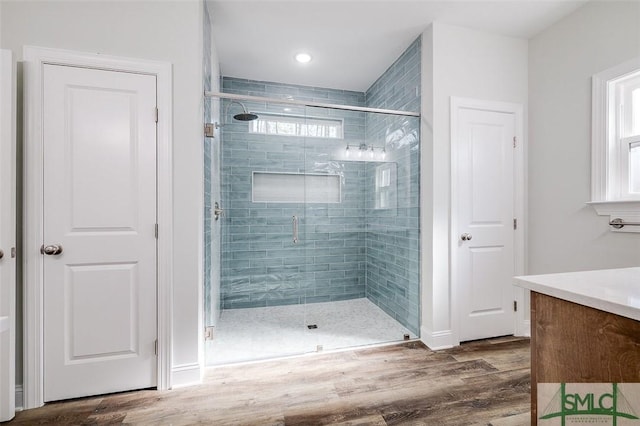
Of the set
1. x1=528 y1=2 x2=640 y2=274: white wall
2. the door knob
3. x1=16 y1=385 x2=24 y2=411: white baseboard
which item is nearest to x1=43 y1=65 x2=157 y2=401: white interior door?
the door knob

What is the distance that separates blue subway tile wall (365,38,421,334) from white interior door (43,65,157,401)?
1.94 m

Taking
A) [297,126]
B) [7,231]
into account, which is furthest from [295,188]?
[7,231]

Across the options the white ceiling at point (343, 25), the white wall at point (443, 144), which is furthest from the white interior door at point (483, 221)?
the white ceiling at point (343, 25)

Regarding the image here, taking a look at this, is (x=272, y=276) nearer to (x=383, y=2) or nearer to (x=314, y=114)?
(x=314, y=114)

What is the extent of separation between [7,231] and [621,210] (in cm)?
386

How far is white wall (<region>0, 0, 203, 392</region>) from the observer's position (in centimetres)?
179

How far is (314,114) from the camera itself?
104 inches

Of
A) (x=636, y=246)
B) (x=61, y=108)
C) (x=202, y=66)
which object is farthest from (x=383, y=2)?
(x=636, y=246)

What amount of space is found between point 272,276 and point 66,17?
250 centimetres

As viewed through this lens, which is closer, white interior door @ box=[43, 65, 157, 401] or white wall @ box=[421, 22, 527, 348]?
white interior door @ box=[43, 65, 157, 401]

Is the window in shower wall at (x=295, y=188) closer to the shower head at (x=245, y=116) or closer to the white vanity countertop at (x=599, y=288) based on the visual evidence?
the shower head at (x=245, y=116)

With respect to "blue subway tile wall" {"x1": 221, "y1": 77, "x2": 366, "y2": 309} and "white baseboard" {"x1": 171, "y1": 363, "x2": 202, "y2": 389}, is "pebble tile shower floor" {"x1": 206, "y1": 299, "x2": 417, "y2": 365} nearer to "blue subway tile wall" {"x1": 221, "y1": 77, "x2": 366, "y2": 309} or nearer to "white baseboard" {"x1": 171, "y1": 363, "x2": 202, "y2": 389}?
"blue subway tile wall" {"x1": 221, "y1": 77, "x2": 366, "y2": 309}

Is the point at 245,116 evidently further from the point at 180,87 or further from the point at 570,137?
the point at 570,137

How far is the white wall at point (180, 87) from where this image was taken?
5.87 ft
